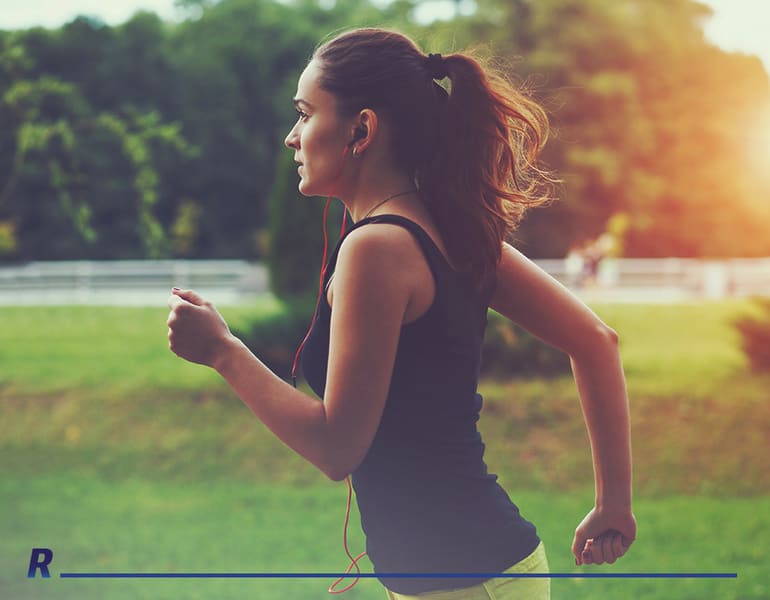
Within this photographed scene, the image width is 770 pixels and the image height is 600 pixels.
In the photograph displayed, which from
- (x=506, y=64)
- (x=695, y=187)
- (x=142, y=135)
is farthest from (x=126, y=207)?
(x=506, y=64)

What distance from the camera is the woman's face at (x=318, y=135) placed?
1438mm

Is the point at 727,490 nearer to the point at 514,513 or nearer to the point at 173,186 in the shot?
the point at 514,513

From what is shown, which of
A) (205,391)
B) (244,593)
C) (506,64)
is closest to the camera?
(506,64)

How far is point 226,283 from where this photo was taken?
19516 millimetres

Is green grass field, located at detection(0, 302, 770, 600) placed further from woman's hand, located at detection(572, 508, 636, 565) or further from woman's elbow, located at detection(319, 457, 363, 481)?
woman's elbow, located at detection(319, 457, 363, 481)

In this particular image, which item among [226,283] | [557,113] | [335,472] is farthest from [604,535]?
[557,113]

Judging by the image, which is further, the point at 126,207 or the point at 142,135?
the point at 126,207

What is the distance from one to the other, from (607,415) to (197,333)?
68 cm

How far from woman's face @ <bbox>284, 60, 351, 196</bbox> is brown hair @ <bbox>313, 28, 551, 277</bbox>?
16 millimetres

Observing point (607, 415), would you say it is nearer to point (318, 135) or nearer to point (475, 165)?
point (475, 165)

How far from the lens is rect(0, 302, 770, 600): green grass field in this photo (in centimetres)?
658

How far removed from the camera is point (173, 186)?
2891cm

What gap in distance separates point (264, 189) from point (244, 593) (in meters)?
24.3

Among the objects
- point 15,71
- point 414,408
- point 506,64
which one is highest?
point 15,71
